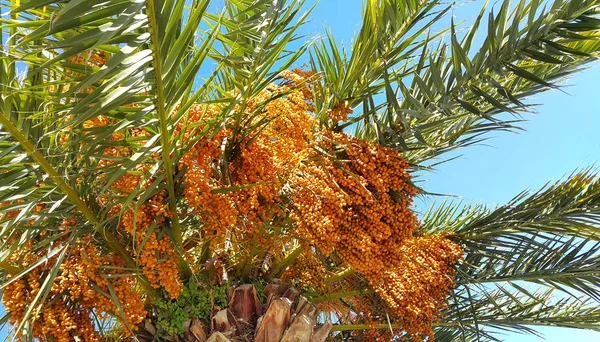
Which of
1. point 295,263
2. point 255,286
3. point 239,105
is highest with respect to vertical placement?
point 239,105

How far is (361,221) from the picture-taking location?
3488mm

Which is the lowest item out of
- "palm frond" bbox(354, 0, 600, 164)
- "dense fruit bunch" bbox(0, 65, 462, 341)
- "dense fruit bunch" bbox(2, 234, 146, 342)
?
"dense fruit bunch" bbox(2, 234, 146, 342)

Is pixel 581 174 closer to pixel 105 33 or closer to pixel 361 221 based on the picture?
pixel 361 221

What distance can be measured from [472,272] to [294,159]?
8.63 ft

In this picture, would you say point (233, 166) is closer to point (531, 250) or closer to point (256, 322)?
point (256, 322)

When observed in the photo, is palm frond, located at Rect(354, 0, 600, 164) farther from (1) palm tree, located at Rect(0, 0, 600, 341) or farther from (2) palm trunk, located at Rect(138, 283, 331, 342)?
(2) palm trunk, located at Rect(138, 283, 331, 342)

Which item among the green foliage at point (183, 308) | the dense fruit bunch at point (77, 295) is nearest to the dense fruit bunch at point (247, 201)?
the dense fruit bunch at point (77, 295)

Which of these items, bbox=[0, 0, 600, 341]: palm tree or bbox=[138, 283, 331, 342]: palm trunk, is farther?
bbox=[138, 283, 331, 342]: palm trunk

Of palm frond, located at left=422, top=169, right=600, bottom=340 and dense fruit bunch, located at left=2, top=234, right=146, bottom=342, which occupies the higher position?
palm frond, located at left=422, top=169, right=600, bottom=340

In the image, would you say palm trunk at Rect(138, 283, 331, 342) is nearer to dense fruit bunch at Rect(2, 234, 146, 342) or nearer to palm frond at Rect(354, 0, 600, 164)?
dense fruit bunch at Rect(2, 234, 146, 342)

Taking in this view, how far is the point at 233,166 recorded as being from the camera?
321 centimetres

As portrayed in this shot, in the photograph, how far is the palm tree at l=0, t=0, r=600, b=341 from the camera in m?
2.63

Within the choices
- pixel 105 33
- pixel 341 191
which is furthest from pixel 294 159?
pixel 105 33

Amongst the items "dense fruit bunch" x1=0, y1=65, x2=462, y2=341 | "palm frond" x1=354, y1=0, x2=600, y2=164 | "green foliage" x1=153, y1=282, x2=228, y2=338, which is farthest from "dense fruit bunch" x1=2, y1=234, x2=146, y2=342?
"palm frond" x1=354, y1=0, x2=600, y2=164
